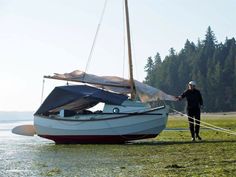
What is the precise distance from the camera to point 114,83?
941 inches

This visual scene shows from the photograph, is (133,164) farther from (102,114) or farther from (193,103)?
(102,114)

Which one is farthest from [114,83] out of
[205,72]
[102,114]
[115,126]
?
Result: [205,72]

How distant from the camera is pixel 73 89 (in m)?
22.4

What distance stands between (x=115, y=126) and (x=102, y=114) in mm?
718

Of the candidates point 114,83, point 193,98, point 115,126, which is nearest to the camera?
point 193,98

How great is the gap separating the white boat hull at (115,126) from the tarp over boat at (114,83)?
Answer: 2.45 m

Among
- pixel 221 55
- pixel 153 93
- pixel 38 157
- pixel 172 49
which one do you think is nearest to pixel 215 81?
pixel 221 55

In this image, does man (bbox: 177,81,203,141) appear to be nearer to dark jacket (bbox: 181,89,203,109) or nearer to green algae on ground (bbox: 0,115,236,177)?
dark jacket (bbox: 181,89,203,109)

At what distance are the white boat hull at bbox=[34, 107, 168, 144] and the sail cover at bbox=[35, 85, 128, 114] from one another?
82 centimetres

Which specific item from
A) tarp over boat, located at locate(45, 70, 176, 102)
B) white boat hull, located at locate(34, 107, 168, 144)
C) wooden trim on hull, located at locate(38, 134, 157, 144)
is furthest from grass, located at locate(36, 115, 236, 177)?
tarp over boat, located at locate(45, 70, 176, 102)

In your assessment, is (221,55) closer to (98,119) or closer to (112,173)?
(98,119)

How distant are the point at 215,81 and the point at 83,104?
4013 inches

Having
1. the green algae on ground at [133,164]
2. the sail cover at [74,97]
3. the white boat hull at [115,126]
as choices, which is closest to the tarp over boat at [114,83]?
the sail cover at [74,97]

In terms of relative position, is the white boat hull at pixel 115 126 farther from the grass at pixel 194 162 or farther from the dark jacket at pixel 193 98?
the grass at pixel 194 162
